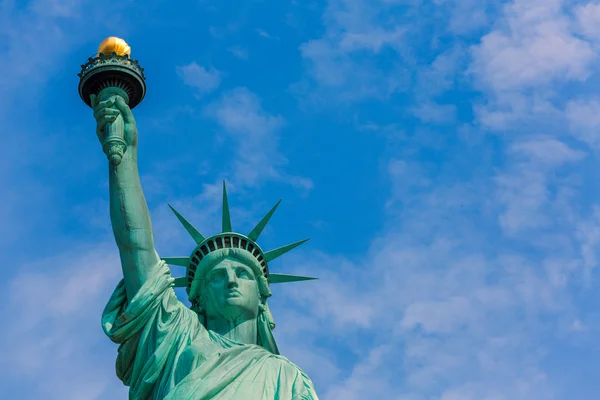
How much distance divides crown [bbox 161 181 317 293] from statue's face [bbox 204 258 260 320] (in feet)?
1.27

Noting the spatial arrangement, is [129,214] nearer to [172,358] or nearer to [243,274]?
[172,358]

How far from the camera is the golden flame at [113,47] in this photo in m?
16.0

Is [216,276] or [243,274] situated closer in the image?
[216,276]

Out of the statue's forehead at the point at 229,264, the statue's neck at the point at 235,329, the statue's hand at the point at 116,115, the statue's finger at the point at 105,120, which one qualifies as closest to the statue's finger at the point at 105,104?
the statue's hand at the point at 116,115

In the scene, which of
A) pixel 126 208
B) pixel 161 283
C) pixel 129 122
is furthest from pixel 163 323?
pixel 129 122

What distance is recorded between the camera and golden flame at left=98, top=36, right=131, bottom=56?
1600 cm

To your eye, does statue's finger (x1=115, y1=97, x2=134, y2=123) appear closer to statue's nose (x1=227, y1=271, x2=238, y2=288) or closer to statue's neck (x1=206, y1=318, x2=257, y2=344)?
statue's nose (x1=227, y1=271, x2=238, y2=288)

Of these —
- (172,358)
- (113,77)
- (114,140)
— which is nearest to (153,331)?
(172,358)

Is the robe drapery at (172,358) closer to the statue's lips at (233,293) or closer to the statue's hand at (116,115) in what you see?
the statue's lips at (233,293)

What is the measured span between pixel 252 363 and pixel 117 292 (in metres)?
1.79

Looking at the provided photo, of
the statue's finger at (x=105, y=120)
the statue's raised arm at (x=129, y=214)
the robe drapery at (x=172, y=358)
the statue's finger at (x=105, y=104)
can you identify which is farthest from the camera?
the statue's finger at (x=105, y=104)

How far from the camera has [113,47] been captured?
16016 millimetres

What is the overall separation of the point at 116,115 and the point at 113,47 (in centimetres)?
99

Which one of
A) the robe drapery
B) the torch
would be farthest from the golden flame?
the robe drapery
